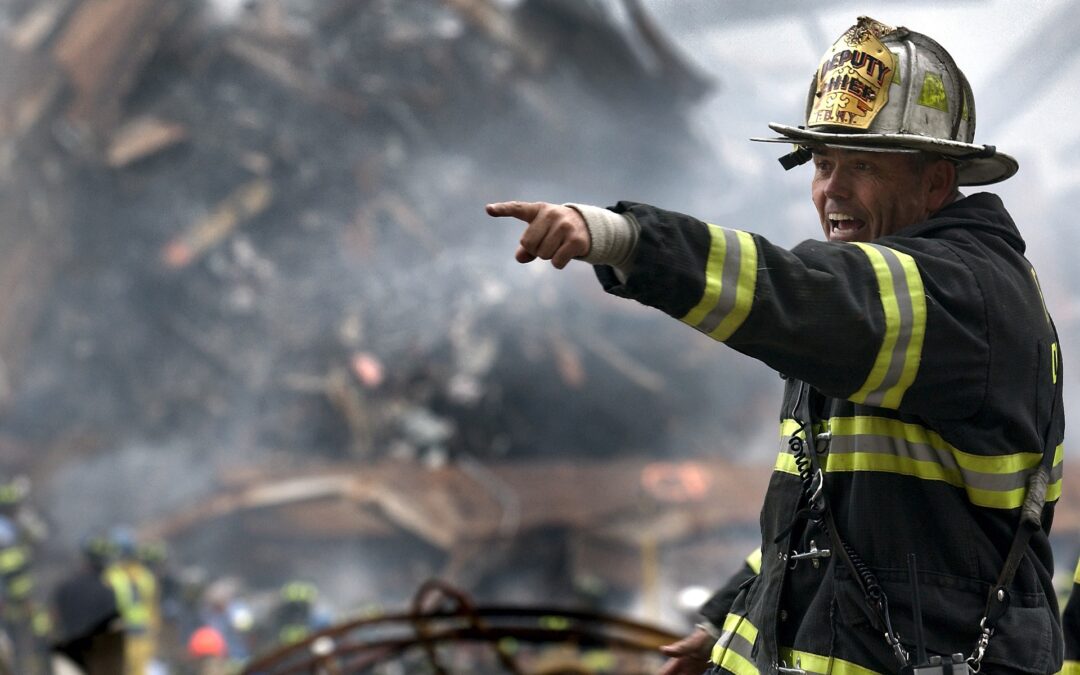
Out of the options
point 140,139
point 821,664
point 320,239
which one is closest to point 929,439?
point 821,664

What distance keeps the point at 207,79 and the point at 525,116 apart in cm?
338

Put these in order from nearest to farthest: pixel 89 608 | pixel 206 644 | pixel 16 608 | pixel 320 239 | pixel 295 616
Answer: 1. pixel 89 608
2. pixel 16 608
3. pixel 206 644
4. pixel 295 616
5. pixel 320 239

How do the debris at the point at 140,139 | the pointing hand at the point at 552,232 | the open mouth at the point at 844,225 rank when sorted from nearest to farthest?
the pointing hand at the point at 552,232 < the open mouth at the point at 844,225 < the debris at the point at 140,139

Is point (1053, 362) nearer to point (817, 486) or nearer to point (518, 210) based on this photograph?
point (817, 486)

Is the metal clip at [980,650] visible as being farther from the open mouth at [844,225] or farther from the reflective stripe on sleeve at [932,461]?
the open mouth at [844,225]

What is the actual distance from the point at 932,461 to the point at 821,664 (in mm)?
296

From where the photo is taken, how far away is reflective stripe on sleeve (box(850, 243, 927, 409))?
1.33 meters

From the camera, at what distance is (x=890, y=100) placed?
158cm

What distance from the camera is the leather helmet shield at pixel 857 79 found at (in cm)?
158

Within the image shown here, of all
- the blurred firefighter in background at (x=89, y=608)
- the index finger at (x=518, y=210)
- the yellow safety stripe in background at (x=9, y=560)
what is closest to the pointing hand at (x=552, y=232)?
the index finger at (x=518, y=210)

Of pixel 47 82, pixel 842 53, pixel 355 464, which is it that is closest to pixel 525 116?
pixel 355 464

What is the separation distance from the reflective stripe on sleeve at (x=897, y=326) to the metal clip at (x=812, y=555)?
27cm

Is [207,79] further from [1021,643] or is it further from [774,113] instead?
[1021,643]

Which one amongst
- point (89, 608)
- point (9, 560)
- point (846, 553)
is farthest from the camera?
point (9, 560)
